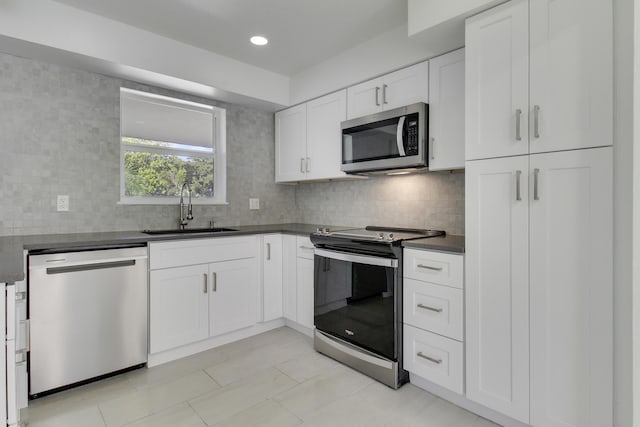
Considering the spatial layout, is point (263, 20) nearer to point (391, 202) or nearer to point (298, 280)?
point (391, 202)

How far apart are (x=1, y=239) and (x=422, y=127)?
2766 millimetres

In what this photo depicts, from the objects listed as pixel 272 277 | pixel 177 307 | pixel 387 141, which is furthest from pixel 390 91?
pixel 177 307

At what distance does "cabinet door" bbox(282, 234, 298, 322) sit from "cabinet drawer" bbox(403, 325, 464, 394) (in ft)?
3.83

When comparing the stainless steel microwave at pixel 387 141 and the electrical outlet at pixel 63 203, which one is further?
the electrical outlet at pixel 63 203

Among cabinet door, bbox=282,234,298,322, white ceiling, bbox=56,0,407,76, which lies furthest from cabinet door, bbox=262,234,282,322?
white ceiling, bbox=56,0,407,76

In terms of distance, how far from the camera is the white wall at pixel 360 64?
95.0 inches

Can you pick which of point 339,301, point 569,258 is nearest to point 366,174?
point 339,301

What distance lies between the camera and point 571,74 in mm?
1478

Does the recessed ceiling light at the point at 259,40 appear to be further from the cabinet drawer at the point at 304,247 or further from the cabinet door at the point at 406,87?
the cabinet drawer at the point at 304,247

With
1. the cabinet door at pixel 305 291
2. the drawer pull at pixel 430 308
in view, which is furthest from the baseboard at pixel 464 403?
the cabinet door at pixel 305 291

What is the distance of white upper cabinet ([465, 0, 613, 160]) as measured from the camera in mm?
1413

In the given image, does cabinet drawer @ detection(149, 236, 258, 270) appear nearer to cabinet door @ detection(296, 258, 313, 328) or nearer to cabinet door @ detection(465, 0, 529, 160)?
cabinet door @ detection(296, 258, 313, 328)

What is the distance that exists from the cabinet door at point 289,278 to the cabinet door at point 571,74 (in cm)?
201

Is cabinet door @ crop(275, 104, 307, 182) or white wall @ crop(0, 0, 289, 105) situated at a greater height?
white wall @ crop(0, 0, 289, 105)
